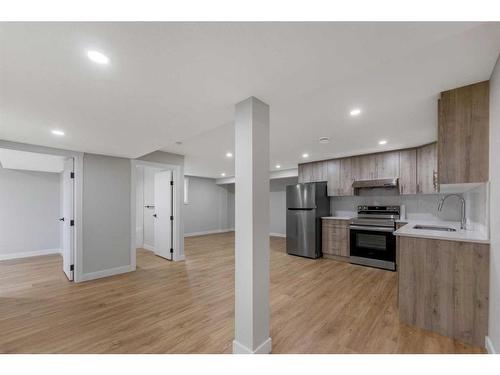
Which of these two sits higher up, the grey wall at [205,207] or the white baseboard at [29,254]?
the grey wall at [205,207]

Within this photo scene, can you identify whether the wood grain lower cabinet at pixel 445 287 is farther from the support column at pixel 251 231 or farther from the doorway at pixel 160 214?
the doorway at pixel 160 214

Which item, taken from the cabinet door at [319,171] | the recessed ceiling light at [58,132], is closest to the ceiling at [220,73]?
the recessed ceiling light at [58,132]

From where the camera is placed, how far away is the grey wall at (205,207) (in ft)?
27.7

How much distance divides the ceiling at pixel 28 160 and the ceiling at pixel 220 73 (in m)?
1.05

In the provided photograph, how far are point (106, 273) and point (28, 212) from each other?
3.31m

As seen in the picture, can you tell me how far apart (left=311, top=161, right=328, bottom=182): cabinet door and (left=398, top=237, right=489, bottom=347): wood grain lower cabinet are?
3146 mm

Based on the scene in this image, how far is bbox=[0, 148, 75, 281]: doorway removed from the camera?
16.3ft

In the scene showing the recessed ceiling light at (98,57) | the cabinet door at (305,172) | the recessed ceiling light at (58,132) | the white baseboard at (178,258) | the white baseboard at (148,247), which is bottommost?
the white baseboard at (148,247)

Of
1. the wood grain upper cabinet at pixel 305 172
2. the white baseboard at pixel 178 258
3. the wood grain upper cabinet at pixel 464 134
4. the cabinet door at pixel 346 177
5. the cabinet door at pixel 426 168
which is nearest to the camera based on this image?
the wood grain upper cabinet at pixel 464 134

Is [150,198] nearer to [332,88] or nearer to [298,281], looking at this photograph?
[298,281]

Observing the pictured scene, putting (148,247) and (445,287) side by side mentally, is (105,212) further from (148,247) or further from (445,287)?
(445,287)

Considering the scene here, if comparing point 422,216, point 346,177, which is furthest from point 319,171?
point 422,216
